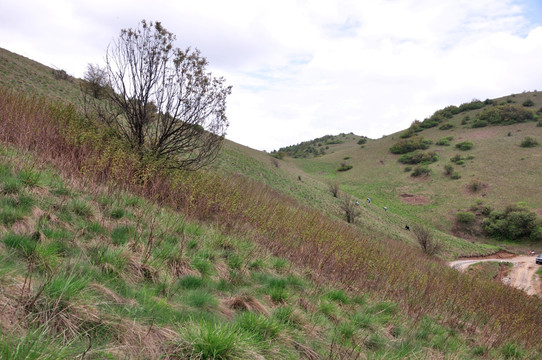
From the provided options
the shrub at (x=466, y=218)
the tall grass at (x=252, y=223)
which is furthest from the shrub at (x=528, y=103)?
the tall grass at (x=252, y=223)

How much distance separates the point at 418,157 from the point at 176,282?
6305 cm

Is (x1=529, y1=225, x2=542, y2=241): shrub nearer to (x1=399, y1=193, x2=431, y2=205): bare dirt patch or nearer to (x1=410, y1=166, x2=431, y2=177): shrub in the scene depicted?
(x1=399, y1=193, x2=431, y2=205): bare dirt patch

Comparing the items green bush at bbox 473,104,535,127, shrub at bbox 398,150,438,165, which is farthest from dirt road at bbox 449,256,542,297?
green bush at bbox 473,104,535,127

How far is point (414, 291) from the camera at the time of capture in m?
7.00

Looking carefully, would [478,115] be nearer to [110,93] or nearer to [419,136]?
[419,136]

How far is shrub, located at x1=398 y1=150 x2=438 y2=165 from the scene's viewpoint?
185 feet

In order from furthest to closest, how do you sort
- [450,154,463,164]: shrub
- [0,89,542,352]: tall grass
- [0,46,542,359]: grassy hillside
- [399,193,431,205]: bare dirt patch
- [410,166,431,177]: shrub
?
[450,154,463,164]: shrub
[410,166,431,177]: shrub
[399,193,431,205]: bare dirt patch
[0,89,542,352]: tall grass
[0,46,542,359]: grassy hillside

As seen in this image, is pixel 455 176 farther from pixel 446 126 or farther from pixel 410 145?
pixel 446 126

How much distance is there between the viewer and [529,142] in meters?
52.1

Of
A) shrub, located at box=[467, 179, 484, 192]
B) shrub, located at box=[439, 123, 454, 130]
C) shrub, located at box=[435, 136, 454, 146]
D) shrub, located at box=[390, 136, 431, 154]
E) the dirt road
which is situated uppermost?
shrub, located at box=[439, 123, 454, 130]

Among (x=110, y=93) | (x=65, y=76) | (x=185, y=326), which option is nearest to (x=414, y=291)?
(x=185, y=326)

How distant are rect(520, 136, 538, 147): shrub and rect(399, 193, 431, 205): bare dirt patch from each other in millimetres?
25631

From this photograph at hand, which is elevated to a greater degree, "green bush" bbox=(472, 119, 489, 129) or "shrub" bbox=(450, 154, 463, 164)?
"green bush" bbox=(472, 119, 489, 129)

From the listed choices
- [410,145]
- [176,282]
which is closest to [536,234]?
[410,145]
